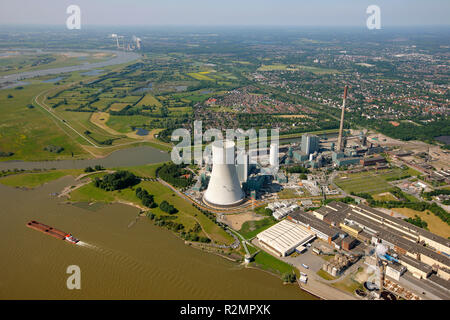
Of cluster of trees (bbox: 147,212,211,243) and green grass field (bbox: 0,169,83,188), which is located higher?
green grass field (bbox: 0,169,83,188)

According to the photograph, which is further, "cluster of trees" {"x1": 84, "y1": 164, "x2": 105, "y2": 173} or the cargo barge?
"cluster of trees" {"x1": 84, "y1": 164, "x2": 105, "y2": 173}

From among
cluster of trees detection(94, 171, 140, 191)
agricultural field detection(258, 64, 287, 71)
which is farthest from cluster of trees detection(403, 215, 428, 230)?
agricultural field detection(258, 64, 287, 71)

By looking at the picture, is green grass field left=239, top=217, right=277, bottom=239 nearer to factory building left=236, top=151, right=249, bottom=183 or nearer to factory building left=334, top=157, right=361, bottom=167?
factory building left=236, top=151, right=249, bottom=183

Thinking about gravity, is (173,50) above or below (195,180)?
above

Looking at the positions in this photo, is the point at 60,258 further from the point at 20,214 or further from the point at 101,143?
the point at 101,143

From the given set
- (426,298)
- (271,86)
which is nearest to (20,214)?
(426,298)

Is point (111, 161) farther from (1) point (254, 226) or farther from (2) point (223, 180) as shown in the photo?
(1) point (254, 226)

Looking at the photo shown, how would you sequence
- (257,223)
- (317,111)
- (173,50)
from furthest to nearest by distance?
1. (173,50)
2. (317,111)
3. (257,223)
